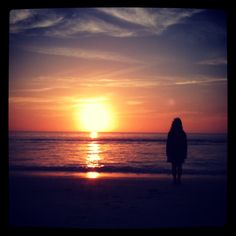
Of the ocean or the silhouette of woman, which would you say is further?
the ocean

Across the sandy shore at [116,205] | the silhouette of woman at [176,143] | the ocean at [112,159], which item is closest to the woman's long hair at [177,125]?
the silhouette of woman at [176,143]

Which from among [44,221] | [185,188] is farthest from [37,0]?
[185,188]

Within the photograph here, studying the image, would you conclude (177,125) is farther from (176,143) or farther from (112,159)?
(112,159)

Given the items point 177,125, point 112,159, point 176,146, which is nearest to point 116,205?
point 176,146

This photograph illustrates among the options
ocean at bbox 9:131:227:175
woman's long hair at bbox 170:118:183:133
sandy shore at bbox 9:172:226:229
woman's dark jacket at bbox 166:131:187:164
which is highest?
woman's long hair at bbox 170:118:183:133

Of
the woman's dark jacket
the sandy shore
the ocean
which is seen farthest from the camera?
the ocean

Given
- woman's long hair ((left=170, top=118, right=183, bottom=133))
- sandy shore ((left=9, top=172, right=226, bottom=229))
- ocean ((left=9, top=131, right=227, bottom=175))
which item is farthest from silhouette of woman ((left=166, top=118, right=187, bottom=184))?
ocean ((left=9, top=131, right=227, bottom=175))

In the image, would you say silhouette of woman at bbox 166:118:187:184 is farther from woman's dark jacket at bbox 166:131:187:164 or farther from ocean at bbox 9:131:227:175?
ocean at bbox 9:131:227:175

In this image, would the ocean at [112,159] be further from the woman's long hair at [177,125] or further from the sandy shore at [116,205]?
the woman's long hair at [177,125]

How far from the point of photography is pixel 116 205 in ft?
18.5

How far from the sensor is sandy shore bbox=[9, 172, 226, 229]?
4539 millimetres

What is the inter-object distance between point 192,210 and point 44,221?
8.65 ft

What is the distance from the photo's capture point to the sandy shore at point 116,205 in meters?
4.54

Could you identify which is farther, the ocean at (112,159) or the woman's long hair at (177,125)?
the ocean at (112,159)
